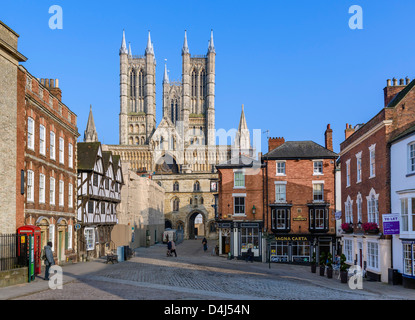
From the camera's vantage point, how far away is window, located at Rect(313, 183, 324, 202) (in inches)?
1624

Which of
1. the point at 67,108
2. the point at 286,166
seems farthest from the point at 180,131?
the point at 67,108

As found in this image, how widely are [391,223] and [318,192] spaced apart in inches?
710

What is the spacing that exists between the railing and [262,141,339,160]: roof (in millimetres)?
24561

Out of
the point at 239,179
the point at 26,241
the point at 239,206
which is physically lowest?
the point at 26,241

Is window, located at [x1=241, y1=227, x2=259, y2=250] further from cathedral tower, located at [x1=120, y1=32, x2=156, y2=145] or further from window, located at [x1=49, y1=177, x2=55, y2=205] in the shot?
cathedral tower, located at [x1=120, y1=32, x2=156, y2=145]

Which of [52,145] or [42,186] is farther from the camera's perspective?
[52,145]

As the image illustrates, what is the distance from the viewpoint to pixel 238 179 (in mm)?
43312

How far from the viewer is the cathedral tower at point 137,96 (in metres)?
133

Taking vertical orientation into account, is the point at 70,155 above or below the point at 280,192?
above

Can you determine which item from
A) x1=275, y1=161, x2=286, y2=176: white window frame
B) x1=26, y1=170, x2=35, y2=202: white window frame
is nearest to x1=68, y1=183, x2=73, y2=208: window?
x1=26, y1=170, x2=35, y2=202: white window frame

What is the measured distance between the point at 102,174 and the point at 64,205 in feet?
25.3

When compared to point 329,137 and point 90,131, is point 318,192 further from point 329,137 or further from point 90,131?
point 90,131

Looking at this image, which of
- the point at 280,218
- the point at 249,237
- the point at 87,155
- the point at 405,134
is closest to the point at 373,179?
the point at 405,134

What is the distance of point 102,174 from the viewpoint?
38.5 metres
